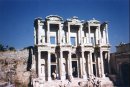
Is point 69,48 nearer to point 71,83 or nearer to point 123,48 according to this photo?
point 71,83

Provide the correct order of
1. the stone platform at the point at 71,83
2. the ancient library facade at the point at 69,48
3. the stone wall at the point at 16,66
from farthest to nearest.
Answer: the ancient library facade at the point at 69,48 < the stone wall at the point at 16,66 < the stone platform at the point at 71,83

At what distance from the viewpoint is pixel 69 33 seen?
35031 mm

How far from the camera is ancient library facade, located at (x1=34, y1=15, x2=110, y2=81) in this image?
33000 millimetres

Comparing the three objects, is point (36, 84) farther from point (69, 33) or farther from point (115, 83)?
point (115, 83)

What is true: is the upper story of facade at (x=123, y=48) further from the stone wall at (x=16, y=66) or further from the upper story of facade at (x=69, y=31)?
the stone wall at (x=16, y=66)

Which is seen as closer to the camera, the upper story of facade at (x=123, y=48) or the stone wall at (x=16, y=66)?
the stone wall at (x=16, y=66)

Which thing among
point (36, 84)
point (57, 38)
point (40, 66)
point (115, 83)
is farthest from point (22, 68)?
point (115, 83)

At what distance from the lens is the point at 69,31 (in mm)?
35031

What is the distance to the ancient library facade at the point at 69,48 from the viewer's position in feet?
108

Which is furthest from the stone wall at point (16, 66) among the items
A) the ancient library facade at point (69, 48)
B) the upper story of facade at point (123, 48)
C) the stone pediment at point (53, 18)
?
the upper story of facade at point (123, 48)

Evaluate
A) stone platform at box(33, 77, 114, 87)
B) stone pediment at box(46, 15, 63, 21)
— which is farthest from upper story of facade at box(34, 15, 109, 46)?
stone platform at box(33, 77, 114, 87)

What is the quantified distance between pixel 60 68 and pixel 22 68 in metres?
6.39

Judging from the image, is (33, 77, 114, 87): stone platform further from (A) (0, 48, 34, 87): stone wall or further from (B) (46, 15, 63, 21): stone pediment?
(B) (46, 15, 63, 21): stone pediment

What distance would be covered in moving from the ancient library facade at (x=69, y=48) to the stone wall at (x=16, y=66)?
1905 millimetres
